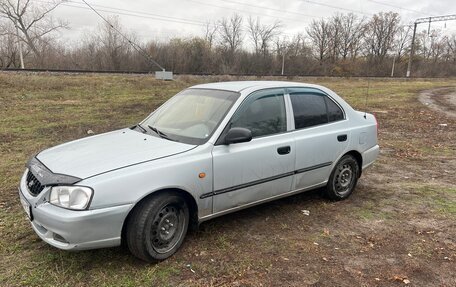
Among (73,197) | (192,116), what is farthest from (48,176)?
(192,116)

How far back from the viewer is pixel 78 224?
2932 millimetres

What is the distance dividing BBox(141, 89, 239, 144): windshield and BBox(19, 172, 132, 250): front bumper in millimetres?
1080

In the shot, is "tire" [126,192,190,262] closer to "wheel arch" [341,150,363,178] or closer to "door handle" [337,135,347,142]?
"door handle" [337,135,347,142]

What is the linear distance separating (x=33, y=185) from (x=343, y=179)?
3827mm

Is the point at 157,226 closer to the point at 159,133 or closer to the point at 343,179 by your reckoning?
the point at 159,133

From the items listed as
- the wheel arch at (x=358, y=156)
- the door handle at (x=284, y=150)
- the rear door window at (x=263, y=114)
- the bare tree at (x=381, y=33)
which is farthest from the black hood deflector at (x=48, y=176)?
the bare tree at (x=381, y=33)

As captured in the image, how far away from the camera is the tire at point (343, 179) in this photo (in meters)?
4.98

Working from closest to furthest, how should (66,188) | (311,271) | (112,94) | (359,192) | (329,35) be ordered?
(66,188) < (311,271) < (359,192) < (112,94) < (329,35)

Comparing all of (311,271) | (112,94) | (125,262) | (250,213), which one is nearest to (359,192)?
(250,213)

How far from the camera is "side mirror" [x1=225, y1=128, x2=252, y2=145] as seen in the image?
12.0ft

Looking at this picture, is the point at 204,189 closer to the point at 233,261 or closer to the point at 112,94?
the point at 233,261

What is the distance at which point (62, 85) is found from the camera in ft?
56.1

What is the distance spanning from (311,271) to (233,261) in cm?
72

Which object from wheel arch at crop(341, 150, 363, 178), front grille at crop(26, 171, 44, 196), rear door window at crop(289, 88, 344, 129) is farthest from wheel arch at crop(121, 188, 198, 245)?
wheel arch at crop(341, 150, 363, 178)
